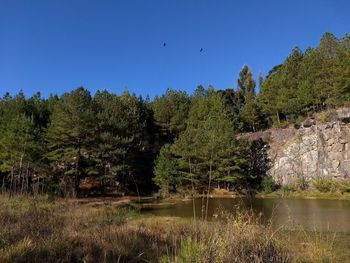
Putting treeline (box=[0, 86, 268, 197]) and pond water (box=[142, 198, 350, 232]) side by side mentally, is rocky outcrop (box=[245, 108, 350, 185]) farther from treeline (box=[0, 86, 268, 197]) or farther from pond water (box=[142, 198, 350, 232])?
pond water (box=[142, 198, 350, 232])

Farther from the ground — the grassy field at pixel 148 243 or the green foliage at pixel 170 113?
the green foliage at pixel 170 113

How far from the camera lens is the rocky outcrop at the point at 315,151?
44.8 meters

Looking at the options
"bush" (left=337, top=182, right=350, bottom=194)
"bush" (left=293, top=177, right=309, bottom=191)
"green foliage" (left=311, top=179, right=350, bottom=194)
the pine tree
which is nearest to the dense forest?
the pine tree

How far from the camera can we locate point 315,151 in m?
47.0

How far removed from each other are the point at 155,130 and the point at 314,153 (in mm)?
28185

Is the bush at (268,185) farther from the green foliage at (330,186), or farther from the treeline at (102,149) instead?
the green foliage at (330,186)

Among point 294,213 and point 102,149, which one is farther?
point 102,149

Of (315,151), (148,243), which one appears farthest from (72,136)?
(148,243)

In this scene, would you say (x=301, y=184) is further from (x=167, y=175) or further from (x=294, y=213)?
(x=294, y=213)

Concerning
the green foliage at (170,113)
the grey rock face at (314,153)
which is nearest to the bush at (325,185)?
the grey rock face at (314,153)

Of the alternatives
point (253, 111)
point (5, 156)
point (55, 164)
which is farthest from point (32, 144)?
point (253, 111)

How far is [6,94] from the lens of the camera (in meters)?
62.2

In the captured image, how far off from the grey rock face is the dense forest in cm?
243

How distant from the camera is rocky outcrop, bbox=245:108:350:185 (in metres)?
44.8
